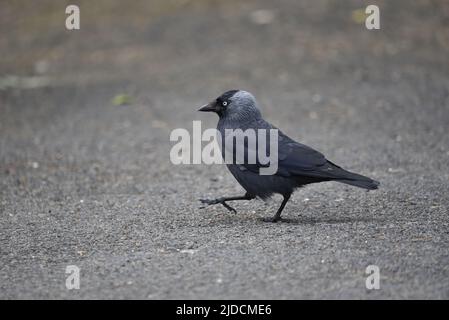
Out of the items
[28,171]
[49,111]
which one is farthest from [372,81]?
[28,171]

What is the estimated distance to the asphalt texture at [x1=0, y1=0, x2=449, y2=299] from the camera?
5.21 metres

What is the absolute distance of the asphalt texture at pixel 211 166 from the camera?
5211mm

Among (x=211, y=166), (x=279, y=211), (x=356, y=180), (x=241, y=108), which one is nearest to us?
(x=356, y=180)

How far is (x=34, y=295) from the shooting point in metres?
4.93

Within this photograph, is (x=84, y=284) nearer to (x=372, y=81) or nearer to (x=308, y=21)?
(x=372, y=81)

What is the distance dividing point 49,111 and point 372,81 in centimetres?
564

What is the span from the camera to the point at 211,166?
9219 mm
